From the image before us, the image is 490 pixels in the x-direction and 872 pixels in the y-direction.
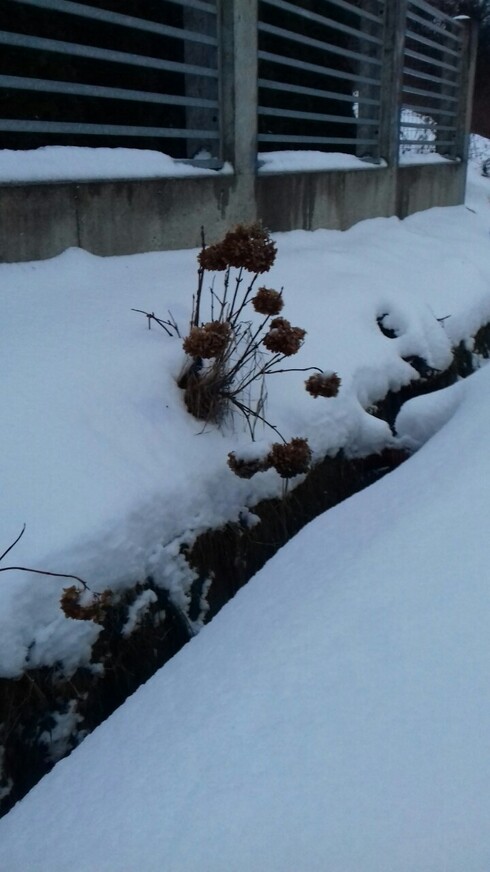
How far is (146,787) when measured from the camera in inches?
50.4

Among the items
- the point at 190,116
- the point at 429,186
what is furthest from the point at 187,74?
the point at 429,186

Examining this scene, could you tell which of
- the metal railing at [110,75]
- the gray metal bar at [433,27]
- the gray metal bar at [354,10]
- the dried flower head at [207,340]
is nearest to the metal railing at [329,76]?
the gray metal bar at [354,10]

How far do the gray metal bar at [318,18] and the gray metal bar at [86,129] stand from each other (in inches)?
41.2

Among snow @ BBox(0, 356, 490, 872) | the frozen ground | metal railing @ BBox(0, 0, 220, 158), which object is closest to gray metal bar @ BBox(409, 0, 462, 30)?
metal railing @ BBox(0, 0, 220, 158)

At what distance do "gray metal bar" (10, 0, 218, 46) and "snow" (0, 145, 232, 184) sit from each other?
54 cm

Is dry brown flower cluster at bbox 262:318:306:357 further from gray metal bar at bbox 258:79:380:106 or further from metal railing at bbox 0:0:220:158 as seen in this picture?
gray metal bar at bbox 258:79:380:106

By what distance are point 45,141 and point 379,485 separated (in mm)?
3484

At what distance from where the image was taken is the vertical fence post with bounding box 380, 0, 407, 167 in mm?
6629

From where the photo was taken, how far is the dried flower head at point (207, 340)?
244 cm

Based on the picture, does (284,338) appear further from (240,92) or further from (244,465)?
(240,92)

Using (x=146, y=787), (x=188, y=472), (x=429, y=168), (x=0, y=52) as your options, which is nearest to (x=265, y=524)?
(x=188, y=472)

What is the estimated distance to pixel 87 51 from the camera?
347 cm

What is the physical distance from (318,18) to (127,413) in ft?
13.6

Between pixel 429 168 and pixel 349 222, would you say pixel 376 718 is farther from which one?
pixel 429 168
